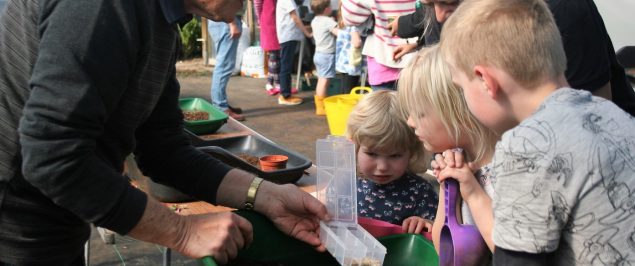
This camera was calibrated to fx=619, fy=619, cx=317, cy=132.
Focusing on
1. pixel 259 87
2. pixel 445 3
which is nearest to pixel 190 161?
pixel 445 3

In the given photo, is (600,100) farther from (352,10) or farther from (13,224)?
(352,10)

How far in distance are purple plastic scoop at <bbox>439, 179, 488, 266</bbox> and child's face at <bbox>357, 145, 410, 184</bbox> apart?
784 mm

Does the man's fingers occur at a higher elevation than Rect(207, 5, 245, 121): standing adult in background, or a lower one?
higher

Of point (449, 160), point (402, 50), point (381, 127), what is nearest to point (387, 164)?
point (381, 127)

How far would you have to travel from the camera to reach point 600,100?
3.43 ft

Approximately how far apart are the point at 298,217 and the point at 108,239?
2266 mm

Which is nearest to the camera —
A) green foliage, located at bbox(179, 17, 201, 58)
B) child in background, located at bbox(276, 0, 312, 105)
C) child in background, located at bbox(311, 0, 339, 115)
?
child in background, located at bbox(311, 0, 339, 115)

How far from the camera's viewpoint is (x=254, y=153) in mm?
2707

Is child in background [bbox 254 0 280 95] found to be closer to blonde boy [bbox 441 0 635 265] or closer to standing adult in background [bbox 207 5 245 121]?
standing adult in background [bbox 207 5 245 121]

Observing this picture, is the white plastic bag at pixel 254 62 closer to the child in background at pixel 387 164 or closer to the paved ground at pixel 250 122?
the paved ground at pixel 250 122

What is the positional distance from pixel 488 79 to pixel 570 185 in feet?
0.75

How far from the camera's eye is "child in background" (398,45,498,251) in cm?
141

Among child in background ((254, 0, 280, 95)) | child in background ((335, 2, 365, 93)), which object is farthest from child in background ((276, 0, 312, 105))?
child in background ((335, 2, 365, 93))

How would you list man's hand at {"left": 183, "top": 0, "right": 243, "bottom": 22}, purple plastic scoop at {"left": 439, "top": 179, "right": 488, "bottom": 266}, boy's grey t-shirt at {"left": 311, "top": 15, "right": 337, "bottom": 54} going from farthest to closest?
1. boy's grey t-shirt at {"left": 311, "top": 15, "right": 337, "bottom": 54}
2. man's hand at {"left": 183, "top": 0, "right": 243, "bottom": 22}
3. purple plastic scoop at {"left": 439, "top": 179, "right": 488, "bottom": 266}
